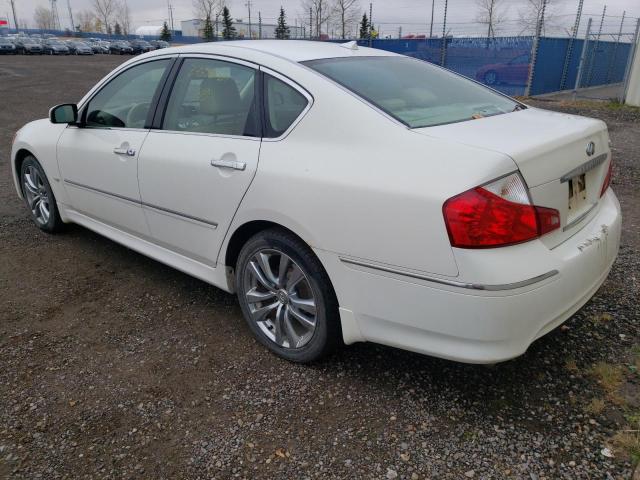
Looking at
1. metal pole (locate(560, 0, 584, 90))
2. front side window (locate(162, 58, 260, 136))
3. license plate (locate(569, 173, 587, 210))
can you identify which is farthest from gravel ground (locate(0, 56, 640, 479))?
metal pole (locate(560, 0, 584, 90))

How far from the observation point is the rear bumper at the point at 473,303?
6.83 feet

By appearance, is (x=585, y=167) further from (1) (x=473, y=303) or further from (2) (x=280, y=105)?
(2) (x=280, y=105)

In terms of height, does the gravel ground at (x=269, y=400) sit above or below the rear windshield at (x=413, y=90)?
below

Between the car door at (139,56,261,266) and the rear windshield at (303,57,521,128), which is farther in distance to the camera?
the car door at (139,56,261,266)

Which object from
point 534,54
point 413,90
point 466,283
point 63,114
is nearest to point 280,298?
point 466,283

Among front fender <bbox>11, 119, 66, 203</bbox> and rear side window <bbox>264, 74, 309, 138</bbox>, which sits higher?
rear side window <bbox>264, 74, 309, 138</bbox>

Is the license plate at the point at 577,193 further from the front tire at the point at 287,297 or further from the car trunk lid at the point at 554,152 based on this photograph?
the front tire at the point at 287,297

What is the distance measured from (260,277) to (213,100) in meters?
1.12

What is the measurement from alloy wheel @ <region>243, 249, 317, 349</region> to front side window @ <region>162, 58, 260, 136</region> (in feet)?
2.32

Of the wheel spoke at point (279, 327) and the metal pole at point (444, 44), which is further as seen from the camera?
the metal pole at point (444, 44)

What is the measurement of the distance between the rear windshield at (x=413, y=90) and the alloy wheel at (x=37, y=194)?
311 cm

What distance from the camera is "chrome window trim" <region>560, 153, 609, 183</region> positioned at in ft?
7.68

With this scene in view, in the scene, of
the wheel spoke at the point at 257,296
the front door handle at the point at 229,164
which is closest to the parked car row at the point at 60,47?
the front door handle at the point at 229,164

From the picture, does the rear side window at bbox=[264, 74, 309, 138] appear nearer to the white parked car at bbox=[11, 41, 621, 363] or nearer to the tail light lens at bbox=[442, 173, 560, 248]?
the white parked car at bbox=[11, 41, 621, 363]
